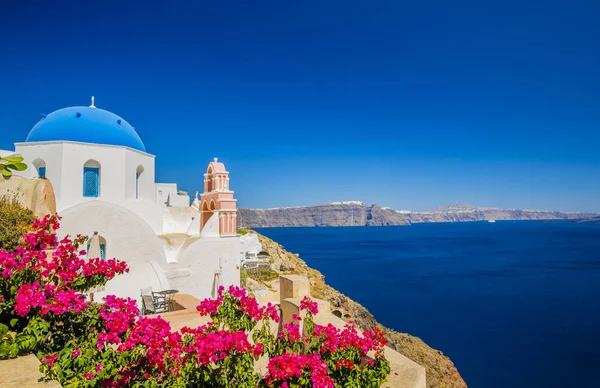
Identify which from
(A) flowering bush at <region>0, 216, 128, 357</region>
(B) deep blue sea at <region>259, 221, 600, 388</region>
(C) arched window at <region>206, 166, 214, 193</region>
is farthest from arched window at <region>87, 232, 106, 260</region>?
(B) deep blue sea at <region>259, 221, 600, 388</region>

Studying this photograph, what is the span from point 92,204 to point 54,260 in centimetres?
755

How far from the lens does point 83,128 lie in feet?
40.1

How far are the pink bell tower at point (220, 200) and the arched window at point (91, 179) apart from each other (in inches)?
148

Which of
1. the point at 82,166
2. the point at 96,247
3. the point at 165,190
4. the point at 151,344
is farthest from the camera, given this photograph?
the point at 165,190

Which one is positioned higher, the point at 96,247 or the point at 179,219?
the point at 179,219

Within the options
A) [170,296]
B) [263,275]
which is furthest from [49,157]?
[263,275]

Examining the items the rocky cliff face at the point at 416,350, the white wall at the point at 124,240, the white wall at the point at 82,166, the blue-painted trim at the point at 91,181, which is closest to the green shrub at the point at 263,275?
the rocky cliff face at the point at 416,350

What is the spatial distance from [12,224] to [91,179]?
572 cm

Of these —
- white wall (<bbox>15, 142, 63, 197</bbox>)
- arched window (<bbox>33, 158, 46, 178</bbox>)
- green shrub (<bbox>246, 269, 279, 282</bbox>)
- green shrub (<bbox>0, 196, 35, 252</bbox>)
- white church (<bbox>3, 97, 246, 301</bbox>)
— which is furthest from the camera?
green shrub (<bbox>246, 269, 279, 282</bbox>)

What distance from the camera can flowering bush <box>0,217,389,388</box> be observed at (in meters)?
2.67

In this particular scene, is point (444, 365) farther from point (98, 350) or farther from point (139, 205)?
point (98, 350)

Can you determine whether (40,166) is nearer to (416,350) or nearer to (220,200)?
(220,200)

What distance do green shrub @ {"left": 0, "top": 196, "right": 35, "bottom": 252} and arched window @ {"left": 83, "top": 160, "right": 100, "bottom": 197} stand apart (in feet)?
15.9

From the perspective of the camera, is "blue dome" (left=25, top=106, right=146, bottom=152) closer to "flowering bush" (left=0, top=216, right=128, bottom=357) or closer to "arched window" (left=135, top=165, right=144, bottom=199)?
"arched window" (left=135, top=165, right=144, bottom=199)
